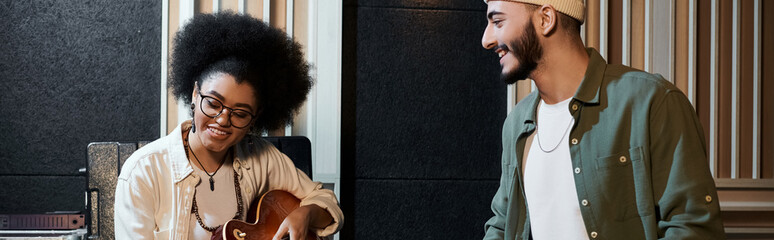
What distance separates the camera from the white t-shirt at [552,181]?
1735 mm

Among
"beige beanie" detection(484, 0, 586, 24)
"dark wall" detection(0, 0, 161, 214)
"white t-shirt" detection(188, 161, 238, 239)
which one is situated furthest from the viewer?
"dark wall" detection(0, 0, 161, 214)

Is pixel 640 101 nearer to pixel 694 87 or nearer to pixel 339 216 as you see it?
pixel 339 216

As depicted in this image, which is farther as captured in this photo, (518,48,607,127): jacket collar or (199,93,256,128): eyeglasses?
(199,93,256,128): eyeglasses

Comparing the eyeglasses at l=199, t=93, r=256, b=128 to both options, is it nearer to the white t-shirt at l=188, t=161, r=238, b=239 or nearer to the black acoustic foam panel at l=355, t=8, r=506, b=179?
the white t-shirt at l=188, t=161, r=238, b=239

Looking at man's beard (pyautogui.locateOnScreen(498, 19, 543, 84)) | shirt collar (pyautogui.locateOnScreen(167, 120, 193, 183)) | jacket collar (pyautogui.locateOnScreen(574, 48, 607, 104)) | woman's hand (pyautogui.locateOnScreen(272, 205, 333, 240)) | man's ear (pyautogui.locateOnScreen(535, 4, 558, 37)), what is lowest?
woman's hand (pyautogui.locateOnScreen(272, 205, 333, 240))

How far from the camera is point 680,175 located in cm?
152

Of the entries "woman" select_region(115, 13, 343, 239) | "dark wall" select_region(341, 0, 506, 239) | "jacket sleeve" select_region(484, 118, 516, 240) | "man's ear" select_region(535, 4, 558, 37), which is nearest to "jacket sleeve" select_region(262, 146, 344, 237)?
"woman" select_region(115, 13, 343, 239)

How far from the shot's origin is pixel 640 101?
5.36 ft

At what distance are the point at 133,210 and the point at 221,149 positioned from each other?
30cm

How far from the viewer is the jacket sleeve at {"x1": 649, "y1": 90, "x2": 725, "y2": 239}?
1.50 metres

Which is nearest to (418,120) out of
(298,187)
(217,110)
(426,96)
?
(426,96)

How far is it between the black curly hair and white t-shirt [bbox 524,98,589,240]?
2.79ft

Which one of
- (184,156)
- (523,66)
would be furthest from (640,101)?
(184,156)

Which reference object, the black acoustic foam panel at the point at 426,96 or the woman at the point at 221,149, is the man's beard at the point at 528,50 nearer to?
the woman at the point at 221,149
